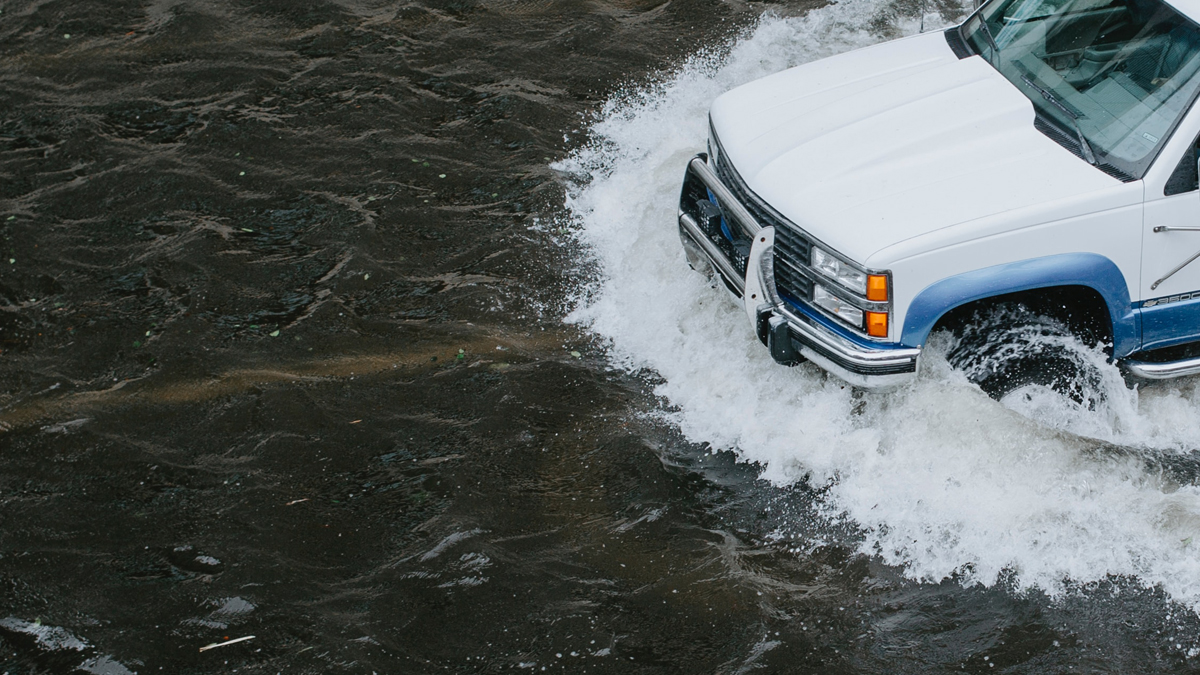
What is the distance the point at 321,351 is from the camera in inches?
220

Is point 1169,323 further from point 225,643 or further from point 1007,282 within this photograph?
point 225,643

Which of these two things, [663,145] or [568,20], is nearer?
[663,145]

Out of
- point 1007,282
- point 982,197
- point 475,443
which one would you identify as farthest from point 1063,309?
point 475,443

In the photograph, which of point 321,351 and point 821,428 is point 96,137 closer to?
point 321,351

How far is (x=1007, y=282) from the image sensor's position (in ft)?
13.9

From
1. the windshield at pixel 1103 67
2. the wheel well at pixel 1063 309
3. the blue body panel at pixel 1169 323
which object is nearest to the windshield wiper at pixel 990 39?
the windshield at pixel 1103 67

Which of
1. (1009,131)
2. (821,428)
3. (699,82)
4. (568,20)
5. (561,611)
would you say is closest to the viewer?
(561,611)

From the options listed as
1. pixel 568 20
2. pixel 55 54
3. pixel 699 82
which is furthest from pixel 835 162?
pixel 55 54

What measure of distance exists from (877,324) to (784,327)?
1.47 feet

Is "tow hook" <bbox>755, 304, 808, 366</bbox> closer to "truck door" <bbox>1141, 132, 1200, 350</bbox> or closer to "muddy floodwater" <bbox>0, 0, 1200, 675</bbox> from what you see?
"muddy floodwater" <bbox>0, 0, 1200, 675</bbox>

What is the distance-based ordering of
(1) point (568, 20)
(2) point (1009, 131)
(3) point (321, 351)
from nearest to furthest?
(2) point (1009, 131) → (3) point (321, 351) → (1) point (568, 20)

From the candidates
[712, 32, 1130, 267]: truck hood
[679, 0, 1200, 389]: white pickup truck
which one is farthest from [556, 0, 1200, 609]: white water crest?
[712, 32, 1130, 267]: truck hood

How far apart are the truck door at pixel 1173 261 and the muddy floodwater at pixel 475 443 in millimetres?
352

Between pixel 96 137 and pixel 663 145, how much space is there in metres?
4.06
